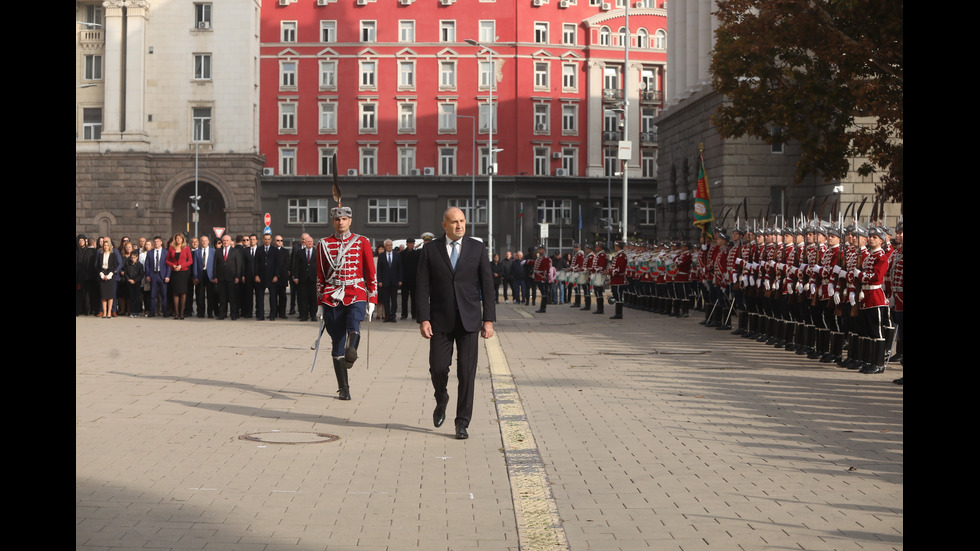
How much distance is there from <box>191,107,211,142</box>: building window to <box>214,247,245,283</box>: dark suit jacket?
139 feet

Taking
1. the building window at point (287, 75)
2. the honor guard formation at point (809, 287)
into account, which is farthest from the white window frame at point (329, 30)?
the honor guard formation at point (809, 287)

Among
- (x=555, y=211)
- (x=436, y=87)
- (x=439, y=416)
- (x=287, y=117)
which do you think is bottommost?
(x=439, y=416)

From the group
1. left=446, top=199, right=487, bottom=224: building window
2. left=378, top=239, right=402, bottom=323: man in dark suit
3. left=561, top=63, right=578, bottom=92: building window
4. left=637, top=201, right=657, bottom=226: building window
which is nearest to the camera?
→ left=378, top=239, right=402, bottom=323: man in dark suit

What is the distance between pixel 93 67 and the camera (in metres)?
73.9

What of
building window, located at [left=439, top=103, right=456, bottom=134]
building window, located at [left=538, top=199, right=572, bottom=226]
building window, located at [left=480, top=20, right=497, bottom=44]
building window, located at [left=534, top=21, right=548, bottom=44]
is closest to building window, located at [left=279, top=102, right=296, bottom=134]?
building window, located at [left=439, top=103, right=456, bottom=134]

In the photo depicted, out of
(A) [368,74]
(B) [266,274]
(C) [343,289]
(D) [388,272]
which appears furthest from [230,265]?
(A) [368,74]

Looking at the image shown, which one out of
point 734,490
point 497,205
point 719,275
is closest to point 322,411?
point 734,490

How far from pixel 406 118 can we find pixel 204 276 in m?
54.7

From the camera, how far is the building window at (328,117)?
84500 mm

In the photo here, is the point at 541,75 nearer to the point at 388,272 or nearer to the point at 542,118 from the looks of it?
the point at 542,118

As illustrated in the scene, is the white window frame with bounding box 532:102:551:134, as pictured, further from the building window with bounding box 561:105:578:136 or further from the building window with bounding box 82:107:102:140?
the building window with bounding box 82:107:102:140

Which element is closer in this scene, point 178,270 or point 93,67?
point 178,270

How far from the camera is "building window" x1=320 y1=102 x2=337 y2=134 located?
277 feet
